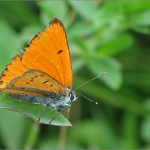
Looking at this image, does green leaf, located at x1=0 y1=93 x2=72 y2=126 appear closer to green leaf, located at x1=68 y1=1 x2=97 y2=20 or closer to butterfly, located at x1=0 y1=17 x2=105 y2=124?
butterfly, located at x1=0 y1=17 x2=105 y2=124

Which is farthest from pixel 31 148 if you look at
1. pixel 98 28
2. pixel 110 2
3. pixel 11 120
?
pixel 110 2

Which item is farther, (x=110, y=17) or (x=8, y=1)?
(x=8, y=1)

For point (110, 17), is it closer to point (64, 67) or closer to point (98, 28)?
point (98, 28)

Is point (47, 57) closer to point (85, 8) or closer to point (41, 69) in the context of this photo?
point (41, 69)

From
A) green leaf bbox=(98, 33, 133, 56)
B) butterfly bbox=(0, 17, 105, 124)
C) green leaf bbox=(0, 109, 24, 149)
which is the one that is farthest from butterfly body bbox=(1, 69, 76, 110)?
green leaf bbox=(0, 109, 24, 149)

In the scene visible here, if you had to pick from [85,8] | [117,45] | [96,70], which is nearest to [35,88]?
[96,70]

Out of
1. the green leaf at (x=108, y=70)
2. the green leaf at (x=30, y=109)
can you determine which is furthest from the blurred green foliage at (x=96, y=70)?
the green leaf at (x=30, y=109)
